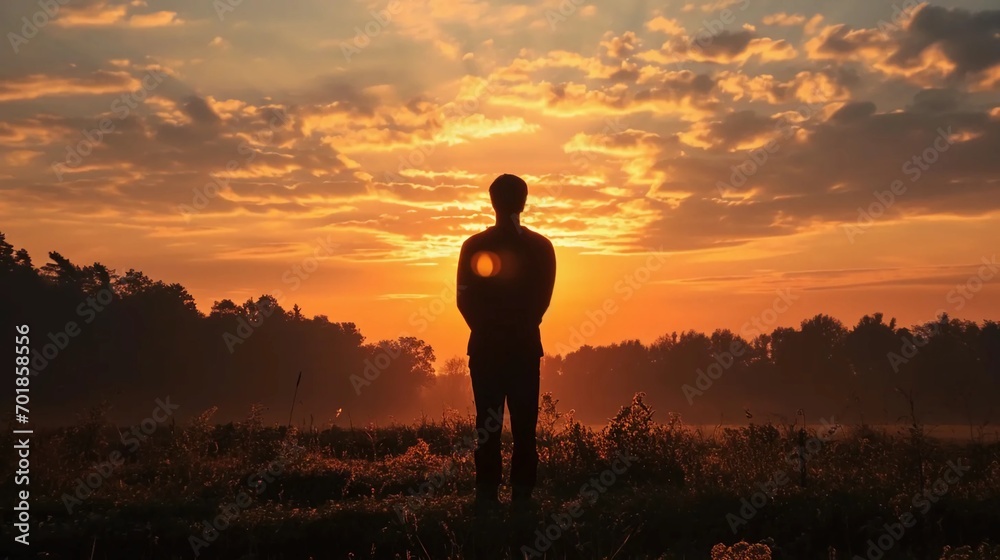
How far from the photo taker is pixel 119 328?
78.4 m

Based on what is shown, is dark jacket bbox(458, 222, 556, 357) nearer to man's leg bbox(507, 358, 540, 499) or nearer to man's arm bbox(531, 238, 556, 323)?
man's arm bbox(531, 238, 556, 323)

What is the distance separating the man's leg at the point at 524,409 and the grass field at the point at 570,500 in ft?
1.55

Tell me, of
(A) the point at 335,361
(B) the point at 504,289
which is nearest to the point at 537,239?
(B) the point at 504,289

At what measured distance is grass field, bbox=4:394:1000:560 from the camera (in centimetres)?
739

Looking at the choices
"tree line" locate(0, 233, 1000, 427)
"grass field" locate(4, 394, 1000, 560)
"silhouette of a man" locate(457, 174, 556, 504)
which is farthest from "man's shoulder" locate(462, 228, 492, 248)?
"tree line" locate(0, 233, 1000, 427)

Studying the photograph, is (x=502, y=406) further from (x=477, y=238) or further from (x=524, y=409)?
(x=477, y=238)

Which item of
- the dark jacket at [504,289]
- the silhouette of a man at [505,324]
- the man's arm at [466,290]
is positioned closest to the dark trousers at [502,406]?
the silhouette of a man at [505,324]

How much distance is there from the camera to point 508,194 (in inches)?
→ 372

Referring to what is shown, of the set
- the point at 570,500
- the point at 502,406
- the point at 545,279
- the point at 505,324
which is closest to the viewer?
the point at 570,500

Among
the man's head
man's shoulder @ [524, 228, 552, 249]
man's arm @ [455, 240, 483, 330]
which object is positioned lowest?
man's arm @ [455, 240, 483, 330]

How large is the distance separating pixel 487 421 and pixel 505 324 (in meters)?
1.08

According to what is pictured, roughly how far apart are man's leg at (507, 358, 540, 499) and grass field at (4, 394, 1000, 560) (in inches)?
18.5

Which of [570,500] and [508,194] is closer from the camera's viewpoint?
[570,500]

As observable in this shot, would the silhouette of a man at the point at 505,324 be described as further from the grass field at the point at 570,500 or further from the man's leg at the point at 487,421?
the grass field at the point at 570,500
